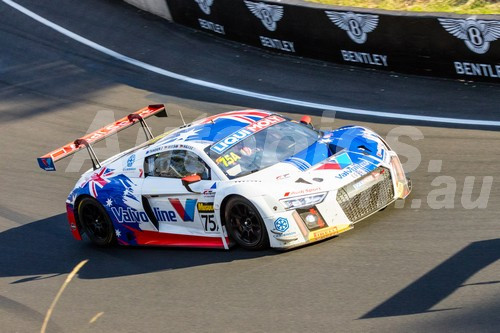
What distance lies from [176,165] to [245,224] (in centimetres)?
132

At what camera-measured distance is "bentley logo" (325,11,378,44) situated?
48.8 ft

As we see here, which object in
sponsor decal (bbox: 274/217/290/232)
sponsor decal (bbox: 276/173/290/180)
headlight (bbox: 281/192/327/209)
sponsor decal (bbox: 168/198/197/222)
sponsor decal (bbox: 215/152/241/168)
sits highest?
sponsor decal (bbox: 215/152/241/168)

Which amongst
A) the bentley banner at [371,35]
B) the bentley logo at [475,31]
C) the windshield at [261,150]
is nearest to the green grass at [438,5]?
the bentley banner at [371,35]

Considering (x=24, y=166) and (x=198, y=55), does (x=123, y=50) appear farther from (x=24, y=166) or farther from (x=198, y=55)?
(x=24, y=166)

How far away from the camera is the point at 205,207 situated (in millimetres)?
9570

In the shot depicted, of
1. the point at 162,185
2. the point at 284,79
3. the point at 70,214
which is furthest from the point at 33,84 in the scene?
the point at 162,185

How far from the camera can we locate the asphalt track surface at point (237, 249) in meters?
7.80

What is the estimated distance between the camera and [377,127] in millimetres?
13031

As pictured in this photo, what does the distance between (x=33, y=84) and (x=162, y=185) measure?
8.36 m

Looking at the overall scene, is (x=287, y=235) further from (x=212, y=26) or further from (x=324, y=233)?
(x=212, y=26)

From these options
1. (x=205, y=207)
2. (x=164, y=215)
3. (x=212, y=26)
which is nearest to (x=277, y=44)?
(x=212, y=26)

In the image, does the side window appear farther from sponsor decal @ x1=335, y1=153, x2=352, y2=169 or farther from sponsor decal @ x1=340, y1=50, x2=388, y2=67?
sponsor decal @ x1=340, y1=50, x2=388, y2=67

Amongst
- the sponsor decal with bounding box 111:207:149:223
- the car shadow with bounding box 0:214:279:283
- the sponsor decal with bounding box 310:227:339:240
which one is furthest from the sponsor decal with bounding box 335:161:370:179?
the sponsor decal with bounding box 111:207:149:223

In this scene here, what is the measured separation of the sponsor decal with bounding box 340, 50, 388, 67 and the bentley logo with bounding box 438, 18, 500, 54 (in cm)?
143
